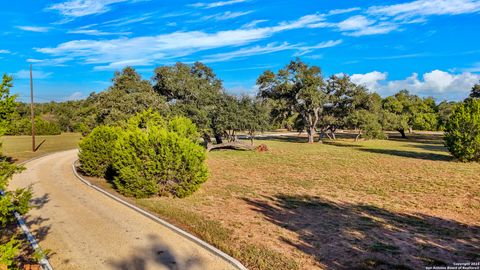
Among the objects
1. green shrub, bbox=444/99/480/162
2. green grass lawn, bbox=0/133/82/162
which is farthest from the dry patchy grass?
green grass lawn, bbox=0/133/82/162

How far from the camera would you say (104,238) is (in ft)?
33.8

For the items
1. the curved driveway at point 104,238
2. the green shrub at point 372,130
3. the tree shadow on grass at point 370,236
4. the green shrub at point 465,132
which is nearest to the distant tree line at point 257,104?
the green shrub at point 372,130

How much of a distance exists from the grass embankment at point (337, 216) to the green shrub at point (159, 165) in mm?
755

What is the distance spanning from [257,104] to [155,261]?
32.6 m

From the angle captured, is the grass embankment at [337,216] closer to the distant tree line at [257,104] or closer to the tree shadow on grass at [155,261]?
the tree shadow on grass at [155,261]

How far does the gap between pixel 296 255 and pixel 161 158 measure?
8402 millimetres

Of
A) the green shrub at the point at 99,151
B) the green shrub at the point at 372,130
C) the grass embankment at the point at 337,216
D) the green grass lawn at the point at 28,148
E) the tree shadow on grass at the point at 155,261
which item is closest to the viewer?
the tree shadow on grass at the point at 155,261

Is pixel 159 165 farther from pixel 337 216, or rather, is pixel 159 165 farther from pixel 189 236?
pixel 337 216

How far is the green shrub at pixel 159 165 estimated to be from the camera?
15.4 m

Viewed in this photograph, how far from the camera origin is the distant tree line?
29.6 meters

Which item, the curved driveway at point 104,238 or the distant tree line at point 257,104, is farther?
the distant tree line at point 257,104

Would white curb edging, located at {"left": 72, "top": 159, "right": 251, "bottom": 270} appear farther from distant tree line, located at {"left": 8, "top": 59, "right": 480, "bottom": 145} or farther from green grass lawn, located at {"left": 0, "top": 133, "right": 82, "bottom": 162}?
green grass lawn, located at {"left": 0, "top": 133, "right": 82, "bottom": 162}

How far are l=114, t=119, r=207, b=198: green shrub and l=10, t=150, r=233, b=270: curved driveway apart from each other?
1.46 meters

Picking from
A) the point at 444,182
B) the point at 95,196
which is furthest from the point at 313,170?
the point at 95,196
